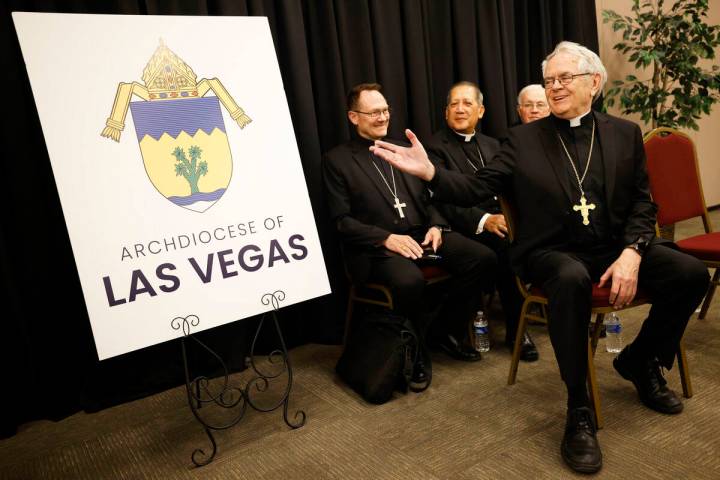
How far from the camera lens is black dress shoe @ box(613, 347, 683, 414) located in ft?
6.97

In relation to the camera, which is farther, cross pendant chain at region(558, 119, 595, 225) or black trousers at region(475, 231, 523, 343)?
black trousers at region(475, 231, 523, 343)

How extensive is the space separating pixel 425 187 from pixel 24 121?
6.73 feet

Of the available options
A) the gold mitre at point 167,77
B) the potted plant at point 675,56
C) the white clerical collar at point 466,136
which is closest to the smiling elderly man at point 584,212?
the gold mitre at point 167,77

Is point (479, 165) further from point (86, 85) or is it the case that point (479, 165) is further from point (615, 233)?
point (86, 85)

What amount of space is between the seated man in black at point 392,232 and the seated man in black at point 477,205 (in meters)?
0.16

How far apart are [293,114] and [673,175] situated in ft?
6.89

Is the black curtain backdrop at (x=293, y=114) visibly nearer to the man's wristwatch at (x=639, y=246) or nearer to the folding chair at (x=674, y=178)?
the folding chair at (x=674, y=178)

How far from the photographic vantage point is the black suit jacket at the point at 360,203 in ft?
9.26

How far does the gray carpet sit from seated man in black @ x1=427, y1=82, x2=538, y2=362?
36 cm

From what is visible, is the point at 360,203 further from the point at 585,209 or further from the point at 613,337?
the point at 613,337

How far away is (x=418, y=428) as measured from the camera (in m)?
2.21

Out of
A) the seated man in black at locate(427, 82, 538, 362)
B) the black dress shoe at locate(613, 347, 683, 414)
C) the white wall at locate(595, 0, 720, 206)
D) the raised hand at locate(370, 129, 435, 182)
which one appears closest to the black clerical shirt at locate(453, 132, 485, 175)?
the seated man in black at locate(427, 82, 538, 362)

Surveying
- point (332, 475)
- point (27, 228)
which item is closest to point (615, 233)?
point (332, 475)

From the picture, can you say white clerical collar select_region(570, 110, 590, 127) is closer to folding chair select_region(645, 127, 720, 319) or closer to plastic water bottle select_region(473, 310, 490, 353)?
Answer: folding chair select_region(645, 127, 720, 319)
